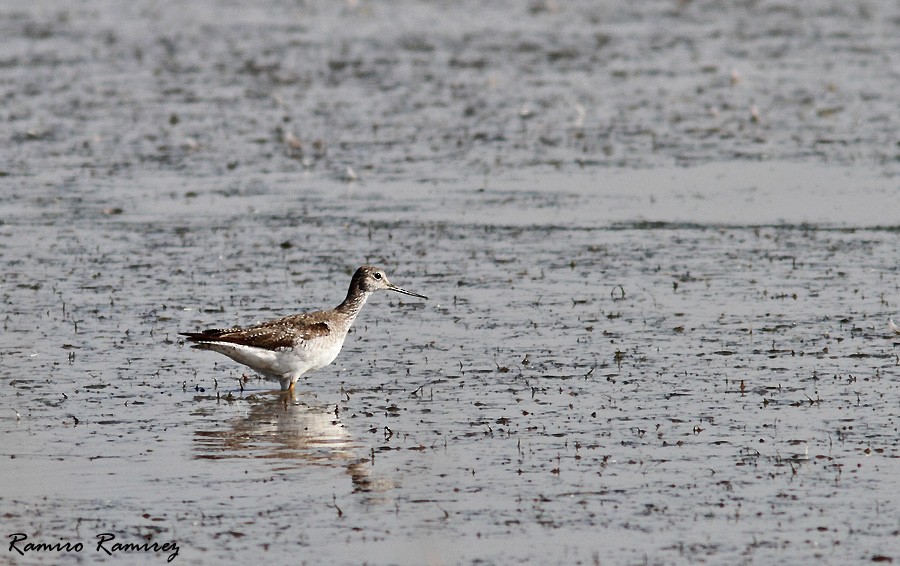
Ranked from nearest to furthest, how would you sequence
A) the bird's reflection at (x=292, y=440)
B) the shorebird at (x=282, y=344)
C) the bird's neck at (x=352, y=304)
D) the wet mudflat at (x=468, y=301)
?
the wet mudflat at (x=468, y=301) → the bird's reflection at (x=292, y=440) → the shorebird at (x=282, y=344) → the bird's neck at (x=352, y=304)

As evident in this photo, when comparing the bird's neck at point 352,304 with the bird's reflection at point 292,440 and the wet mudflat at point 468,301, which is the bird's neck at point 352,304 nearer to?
the wet mudflat at point 468,301

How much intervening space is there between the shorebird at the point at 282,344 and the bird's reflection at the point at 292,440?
340 millimetres

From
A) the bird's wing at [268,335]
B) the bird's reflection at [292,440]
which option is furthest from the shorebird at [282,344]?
the bird's reflection at [292,440]

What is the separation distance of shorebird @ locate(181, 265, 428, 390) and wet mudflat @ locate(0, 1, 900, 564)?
377mm

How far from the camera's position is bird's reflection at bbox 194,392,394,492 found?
42.8 ft

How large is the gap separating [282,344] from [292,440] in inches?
66.6

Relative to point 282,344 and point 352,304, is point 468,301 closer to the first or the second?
point 352,304

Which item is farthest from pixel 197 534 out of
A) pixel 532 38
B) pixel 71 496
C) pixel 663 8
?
pixel 663 8

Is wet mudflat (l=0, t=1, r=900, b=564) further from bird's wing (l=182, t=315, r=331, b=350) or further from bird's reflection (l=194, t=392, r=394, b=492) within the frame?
bird's wing (l=182, t=315, r=331, b=350)

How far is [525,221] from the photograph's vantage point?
23.9 metres

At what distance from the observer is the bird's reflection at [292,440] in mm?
13055

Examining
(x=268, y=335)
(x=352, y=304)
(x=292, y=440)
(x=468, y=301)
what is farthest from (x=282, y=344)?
(x=468, y=301)

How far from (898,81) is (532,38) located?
10.9 meters

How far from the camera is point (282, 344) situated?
15.5 meters
